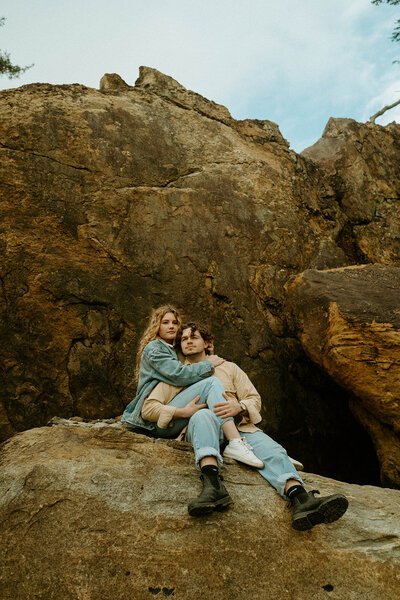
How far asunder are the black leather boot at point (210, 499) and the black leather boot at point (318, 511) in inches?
18.4

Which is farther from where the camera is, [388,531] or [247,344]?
[247,344]

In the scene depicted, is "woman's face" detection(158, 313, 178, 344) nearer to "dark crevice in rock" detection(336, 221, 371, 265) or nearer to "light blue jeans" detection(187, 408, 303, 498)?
"light blue jeans" detection(187, 408, 303, 498)

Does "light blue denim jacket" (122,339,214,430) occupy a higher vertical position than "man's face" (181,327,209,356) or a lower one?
lower

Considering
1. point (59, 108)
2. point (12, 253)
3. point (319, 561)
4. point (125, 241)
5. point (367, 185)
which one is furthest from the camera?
point (367, 185)

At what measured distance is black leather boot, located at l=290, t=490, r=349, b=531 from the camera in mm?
3008

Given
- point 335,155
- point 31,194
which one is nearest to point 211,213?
point 31,194

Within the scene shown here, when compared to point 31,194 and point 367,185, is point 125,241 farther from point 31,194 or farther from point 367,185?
point 367,185

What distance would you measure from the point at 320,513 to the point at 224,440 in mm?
1080

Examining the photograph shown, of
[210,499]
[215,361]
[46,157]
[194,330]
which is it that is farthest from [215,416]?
[46,157]

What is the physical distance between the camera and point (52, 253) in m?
5.79

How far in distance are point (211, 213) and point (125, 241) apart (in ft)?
4.63

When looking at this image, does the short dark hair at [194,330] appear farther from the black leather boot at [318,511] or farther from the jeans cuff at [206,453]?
the black leather boot at [318,511]

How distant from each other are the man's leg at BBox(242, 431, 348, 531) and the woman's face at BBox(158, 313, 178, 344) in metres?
1.31

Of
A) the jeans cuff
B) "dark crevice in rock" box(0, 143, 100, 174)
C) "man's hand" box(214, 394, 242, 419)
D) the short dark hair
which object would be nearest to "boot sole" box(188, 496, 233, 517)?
the jeans cuff
